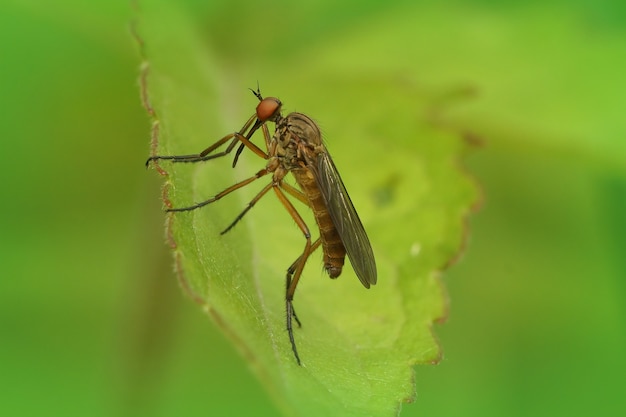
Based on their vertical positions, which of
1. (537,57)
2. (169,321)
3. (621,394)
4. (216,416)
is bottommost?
(621,394)

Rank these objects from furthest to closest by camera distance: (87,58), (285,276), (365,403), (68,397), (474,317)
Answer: (87,58)
(474,317)
(68,397)
(285,276)
(365,403)

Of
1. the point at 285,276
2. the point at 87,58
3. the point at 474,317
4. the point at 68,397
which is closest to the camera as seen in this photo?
the point at 285,276

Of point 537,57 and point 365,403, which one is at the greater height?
point 537,57

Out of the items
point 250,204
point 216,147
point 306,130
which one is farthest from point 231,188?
point 306,130

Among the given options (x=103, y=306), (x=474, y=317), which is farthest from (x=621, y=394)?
(x=103, y=306)

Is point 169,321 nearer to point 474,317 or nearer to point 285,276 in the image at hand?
point 285,276

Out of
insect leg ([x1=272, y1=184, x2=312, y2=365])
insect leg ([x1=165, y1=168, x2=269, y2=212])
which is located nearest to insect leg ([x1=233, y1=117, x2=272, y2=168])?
insect leg ([x1=165, y1=168, x2=269, y2=212])

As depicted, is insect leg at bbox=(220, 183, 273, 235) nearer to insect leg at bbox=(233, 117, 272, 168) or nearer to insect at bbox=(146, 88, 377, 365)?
insect at bbox=(146, 88, 377, 365)

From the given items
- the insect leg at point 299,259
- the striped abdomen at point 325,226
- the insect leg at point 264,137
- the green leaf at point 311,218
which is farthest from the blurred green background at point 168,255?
the striped abdomen at point 325,226
